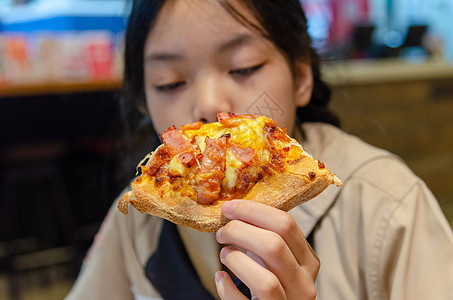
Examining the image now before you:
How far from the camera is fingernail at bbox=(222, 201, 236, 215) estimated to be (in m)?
0.74

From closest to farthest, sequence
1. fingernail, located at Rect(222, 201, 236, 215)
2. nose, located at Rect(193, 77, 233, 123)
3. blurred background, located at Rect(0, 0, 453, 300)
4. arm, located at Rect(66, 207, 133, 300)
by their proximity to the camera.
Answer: fingernail, located at Rect(222, 201, 236, 215) → nose, located at Rect(193, 77, 233, 123) → arm, located at Rect(66, 207, 133, 300) → blurred background, located at Rect(0, 0, 453, 300)

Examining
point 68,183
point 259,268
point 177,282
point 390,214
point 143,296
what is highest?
point 259,268

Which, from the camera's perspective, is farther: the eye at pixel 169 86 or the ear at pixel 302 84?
the ear at pixel 302 84

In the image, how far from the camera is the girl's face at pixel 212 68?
1.02m

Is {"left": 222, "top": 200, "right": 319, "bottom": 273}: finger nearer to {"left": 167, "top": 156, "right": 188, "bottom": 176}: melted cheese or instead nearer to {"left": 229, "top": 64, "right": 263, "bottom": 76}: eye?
{"left": 167, "top": 156, "right": 188, "bottom": 176}: melted cheese

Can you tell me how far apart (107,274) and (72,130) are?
271 cm

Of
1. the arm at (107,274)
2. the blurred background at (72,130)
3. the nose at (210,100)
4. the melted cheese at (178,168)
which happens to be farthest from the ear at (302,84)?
the blurred background at (72,130)

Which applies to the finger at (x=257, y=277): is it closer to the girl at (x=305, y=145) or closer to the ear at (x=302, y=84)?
the girl at (x=305, y=145)

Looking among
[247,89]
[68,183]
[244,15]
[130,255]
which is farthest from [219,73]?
[68,183]

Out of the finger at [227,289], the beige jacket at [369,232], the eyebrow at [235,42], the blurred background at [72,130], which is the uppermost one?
the eyebrow at [235,42]

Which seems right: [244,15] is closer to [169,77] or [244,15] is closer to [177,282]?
[169,77]

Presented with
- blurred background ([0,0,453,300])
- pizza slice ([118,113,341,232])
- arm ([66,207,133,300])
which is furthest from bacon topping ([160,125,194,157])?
blurred background ([0,0,453,300])

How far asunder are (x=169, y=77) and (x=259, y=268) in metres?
0.52

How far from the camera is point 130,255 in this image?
1.43m
